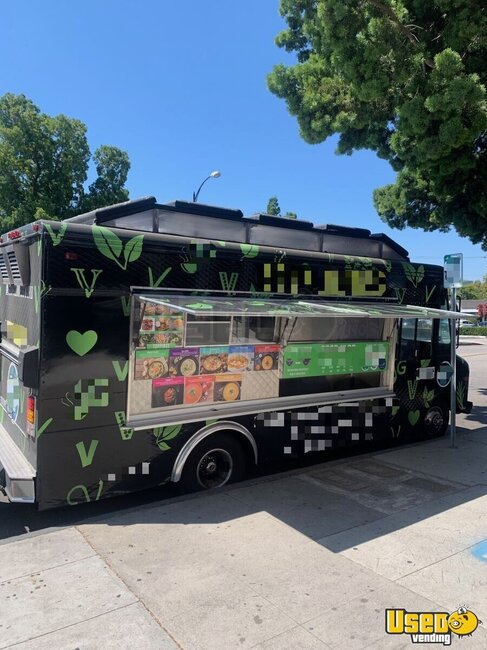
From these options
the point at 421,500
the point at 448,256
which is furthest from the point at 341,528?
the point at 448,256

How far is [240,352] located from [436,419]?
3.95m

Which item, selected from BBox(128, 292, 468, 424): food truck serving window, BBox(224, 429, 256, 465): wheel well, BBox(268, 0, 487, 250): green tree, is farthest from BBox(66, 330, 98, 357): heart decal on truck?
BBox(268, 0, 487, 250): green tree

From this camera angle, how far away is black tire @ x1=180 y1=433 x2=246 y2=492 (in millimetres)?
4934

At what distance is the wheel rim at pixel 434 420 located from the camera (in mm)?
7312

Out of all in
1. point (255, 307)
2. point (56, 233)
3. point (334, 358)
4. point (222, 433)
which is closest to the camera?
point (56, 233)

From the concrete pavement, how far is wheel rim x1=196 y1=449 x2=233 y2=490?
18 cm

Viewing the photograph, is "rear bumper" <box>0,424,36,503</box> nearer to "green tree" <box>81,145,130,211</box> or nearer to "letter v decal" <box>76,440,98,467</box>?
"letter v decal" <box>76,440,98,467</box>

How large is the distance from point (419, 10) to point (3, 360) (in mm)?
7341

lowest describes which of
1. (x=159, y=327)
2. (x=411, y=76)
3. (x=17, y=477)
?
(x=17, y=477)

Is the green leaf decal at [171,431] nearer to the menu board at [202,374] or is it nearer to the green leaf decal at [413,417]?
the menu board at [202,374]

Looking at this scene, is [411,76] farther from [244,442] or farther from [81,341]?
[81,341]

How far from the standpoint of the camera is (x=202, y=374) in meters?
4.93

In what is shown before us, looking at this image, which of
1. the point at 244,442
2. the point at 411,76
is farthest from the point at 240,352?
the point at 411,76

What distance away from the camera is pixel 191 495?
493 cm
